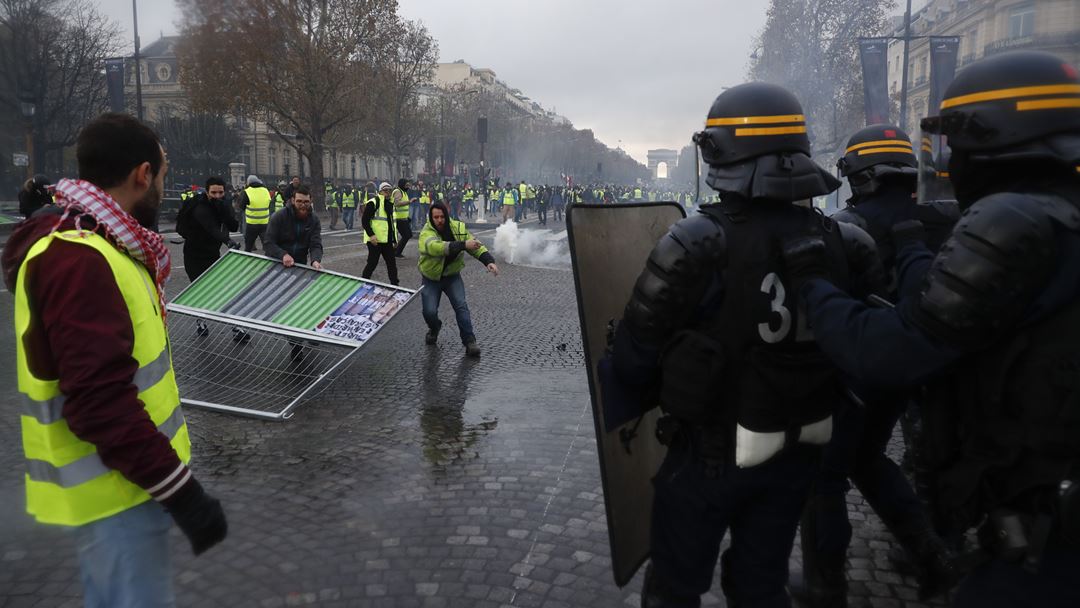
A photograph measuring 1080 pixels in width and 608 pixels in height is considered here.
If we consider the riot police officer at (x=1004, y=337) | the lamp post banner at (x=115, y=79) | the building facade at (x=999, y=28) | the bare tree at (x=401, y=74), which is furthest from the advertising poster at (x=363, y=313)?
the building facade at (x=999, y=28)

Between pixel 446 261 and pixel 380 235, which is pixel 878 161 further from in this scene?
pixel 380 235

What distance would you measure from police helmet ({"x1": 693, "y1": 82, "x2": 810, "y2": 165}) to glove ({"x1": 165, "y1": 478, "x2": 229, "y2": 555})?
163 cm

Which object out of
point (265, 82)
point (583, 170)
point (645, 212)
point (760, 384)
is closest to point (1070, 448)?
point (760, 384)

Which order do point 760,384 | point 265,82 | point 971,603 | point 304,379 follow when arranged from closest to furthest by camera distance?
point 971,603
point 760,384
point 304,379
point 265,82

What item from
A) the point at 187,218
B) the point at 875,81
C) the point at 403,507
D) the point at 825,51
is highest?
the point at 825,51

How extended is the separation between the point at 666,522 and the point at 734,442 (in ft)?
1.04

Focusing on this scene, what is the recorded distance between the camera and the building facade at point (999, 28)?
43.1 meters

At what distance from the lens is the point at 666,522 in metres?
2.28

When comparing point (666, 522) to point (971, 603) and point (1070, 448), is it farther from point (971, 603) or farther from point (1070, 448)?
point (1070, 448)

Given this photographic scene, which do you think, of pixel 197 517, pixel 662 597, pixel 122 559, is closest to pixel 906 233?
pixel 662 597

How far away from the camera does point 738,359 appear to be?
215 cm

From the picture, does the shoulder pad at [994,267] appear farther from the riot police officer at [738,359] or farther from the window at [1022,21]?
the window at [1022,21]

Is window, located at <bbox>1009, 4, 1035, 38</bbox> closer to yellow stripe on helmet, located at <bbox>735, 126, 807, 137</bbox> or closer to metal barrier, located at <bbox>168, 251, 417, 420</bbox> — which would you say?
metal barrier, located at <bbox>168, 251, 417, 420</bbox>

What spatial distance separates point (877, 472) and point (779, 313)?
1.53 meters
